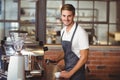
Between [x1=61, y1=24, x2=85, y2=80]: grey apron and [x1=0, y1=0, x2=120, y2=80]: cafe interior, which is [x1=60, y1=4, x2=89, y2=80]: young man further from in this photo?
[x1=0, y1=0, x2=120, y2=80]: cafe interior

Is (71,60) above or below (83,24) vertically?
below

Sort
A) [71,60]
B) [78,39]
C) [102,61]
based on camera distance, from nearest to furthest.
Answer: [78,39], [71,60], [102,61]

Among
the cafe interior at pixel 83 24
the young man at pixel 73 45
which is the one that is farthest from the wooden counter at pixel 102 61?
the young man at pixel 73 45

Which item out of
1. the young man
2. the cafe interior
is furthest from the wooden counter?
the young man

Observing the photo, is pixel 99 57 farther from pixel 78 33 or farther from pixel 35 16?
pixel 78 33

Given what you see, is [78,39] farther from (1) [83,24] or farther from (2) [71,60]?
(1) [83,24]

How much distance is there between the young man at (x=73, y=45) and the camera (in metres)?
2.56

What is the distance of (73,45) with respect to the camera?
2.72 metres

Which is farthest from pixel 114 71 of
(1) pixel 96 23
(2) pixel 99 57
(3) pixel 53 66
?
(3) pixel 53 66

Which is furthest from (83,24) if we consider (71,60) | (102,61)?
(71,60)

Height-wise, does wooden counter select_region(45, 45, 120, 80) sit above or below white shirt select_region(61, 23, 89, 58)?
below

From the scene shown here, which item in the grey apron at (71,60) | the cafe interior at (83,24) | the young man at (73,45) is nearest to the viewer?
the young man at (73,45)

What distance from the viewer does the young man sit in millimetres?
2562

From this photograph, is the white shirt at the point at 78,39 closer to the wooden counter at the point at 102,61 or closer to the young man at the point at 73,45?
the young man at the point at 73,45
